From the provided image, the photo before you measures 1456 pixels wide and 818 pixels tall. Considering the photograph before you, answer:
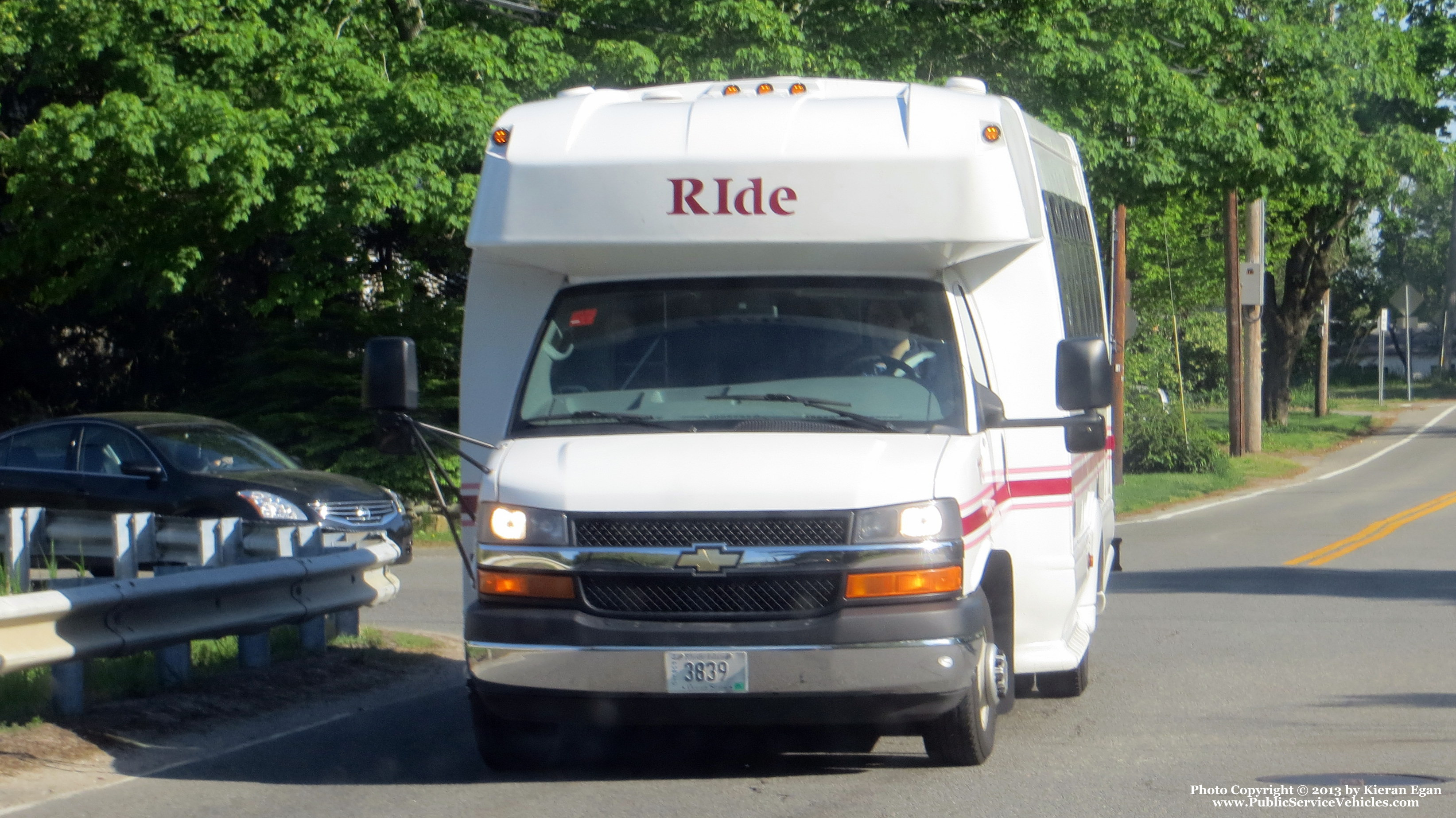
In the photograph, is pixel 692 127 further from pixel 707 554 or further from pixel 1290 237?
pixel 1290 237

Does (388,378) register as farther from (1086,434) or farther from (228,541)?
(228,541)

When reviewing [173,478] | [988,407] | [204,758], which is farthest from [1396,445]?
[204,758]

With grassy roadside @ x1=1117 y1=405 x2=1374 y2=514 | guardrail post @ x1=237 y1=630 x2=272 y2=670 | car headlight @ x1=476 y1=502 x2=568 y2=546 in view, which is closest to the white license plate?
car headlight @ x1=476 y1=502 x2=568 y2=546

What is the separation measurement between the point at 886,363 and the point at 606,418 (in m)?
1.21

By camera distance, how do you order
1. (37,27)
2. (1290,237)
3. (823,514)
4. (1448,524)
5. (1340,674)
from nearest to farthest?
1. (823,514)
2. (1340,674)
3. (37,27)
4. (1448,524)
5. (1290,237)

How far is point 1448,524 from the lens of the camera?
67.9ft

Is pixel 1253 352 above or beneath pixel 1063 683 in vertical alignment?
above

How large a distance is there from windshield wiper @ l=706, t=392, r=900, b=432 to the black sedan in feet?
25.0

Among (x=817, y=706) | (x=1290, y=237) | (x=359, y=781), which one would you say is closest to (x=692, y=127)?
(x=817, y=706)

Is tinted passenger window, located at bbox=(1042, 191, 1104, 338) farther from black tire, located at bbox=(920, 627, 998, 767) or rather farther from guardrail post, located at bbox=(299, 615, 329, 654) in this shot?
guardrail post, located at bbox=(299, 615, 329, 654)

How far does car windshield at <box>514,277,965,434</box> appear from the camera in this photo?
686 cm

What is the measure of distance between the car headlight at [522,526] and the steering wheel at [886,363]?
59.8 inches

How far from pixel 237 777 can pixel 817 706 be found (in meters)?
2.61

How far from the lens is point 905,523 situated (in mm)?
6125
